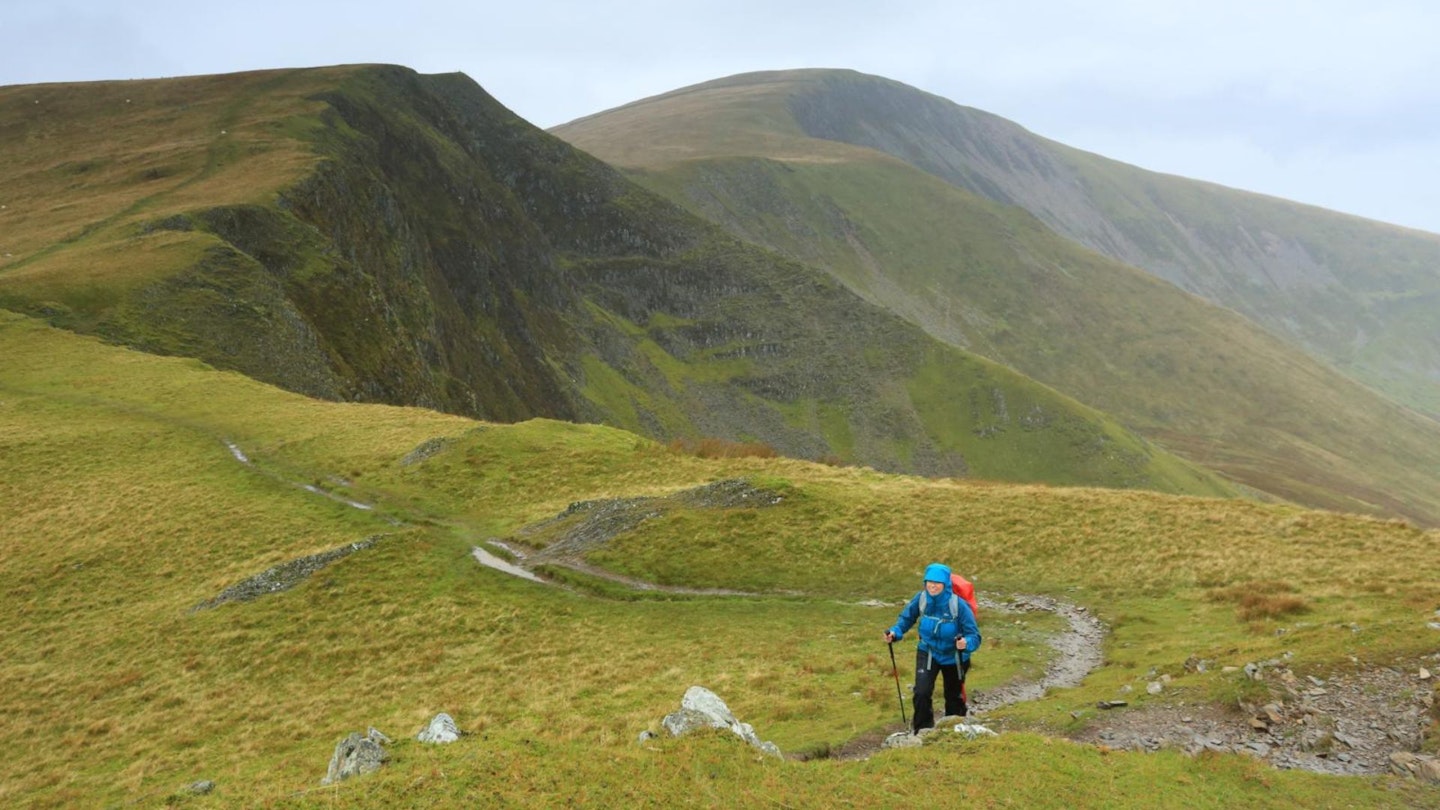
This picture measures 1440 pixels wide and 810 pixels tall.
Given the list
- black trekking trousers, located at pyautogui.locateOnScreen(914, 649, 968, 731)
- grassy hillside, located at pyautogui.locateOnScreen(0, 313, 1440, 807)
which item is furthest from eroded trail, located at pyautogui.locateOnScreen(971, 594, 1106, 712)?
black trekking trousers, located at pyautogui.locateOnScreen(914, 649, 968, 731)

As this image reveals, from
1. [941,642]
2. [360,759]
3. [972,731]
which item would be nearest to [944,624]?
[941,642]

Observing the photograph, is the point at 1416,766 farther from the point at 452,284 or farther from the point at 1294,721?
the point at 452,284

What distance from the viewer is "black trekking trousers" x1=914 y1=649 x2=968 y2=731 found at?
16328 millimetres

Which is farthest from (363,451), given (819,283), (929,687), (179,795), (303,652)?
(819,283)

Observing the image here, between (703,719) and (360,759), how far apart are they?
584 cm

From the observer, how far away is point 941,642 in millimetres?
16344

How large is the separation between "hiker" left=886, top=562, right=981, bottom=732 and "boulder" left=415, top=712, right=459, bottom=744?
9.12 metres

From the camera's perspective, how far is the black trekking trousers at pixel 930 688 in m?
16.3

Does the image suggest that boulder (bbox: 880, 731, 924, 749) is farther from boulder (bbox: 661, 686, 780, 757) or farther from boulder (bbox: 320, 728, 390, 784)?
boulder (bbox: 320, 728, 390, 784)

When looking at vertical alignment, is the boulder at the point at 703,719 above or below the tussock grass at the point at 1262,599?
above

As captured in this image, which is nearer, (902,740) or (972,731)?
(972,731)

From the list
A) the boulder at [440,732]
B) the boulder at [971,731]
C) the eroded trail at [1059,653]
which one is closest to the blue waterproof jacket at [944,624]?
the boulder at [971,731]

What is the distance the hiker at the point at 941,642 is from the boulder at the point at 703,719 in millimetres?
3598

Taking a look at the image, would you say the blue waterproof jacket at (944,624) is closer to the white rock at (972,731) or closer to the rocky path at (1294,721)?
the white rock at (972,731)
